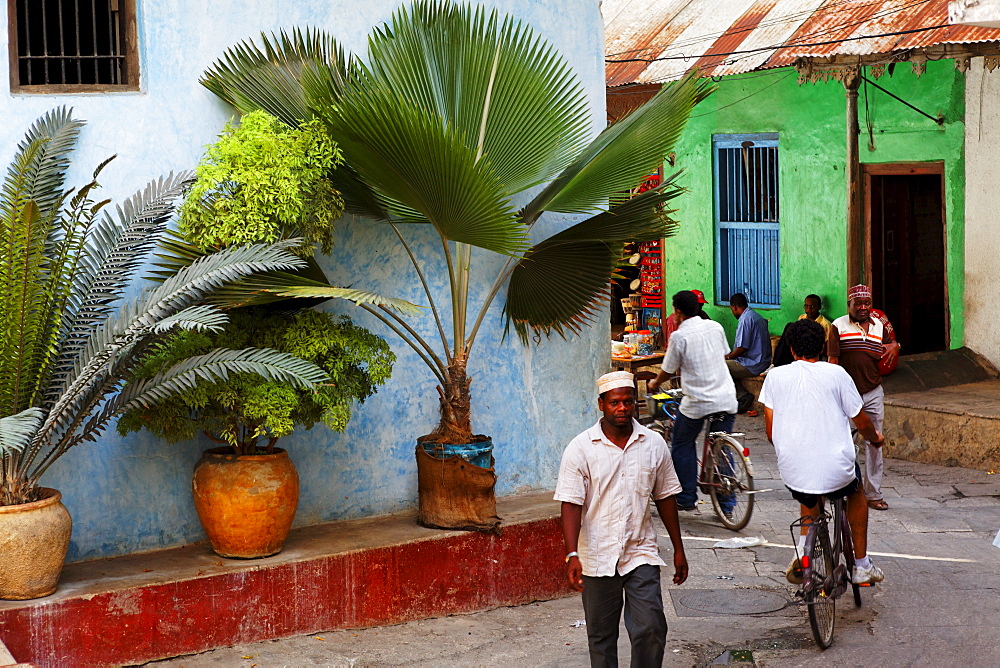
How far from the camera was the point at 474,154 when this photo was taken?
6.27 meters

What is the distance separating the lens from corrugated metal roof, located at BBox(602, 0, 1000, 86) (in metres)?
10.1

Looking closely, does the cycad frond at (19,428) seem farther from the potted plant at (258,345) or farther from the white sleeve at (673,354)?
the white sleeve at (673,354)

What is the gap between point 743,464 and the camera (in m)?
8.45

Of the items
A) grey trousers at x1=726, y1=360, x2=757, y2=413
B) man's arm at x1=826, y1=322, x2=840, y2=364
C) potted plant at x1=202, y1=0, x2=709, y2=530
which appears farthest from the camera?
grey trousers at x1=726, y1=360, x2=757, y2=413

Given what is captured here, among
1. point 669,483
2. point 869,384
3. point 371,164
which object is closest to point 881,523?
point 869,384

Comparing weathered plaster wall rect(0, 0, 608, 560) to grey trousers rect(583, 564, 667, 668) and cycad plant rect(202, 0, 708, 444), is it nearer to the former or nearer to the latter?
cycad plant rect(202, 0, 708, 444)

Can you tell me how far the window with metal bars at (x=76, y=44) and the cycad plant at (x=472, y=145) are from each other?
48 centimetres

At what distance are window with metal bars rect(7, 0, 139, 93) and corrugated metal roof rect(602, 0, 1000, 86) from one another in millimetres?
6210

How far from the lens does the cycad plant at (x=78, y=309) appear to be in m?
5.71

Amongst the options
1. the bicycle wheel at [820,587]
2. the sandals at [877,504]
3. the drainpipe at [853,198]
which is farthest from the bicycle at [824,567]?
the drainpipe at [853,198]

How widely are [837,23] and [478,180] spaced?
621 centimetres

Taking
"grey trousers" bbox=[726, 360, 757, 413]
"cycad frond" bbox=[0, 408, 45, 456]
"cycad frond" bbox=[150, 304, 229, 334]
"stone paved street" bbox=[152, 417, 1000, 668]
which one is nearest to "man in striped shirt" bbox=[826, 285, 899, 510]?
"stone paved street" bbox=[152, 417, 1000, 668]

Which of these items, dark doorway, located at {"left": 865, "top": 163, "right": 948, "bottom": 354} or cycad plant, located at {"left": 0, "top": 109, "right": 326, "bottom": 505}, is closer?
cycad plant, located at {"left": 0, "top": 109, "right": 326, "bottom": 505}

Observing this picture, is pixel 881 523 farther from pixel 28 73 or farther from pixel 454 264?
pixel 28 73
